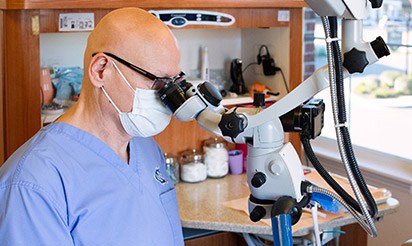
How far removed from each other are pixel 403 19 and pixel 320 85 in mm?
1981

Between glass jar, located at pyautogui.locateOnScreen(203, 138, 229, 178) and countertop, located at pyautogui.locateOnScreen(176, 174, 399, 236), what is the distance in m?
0.03

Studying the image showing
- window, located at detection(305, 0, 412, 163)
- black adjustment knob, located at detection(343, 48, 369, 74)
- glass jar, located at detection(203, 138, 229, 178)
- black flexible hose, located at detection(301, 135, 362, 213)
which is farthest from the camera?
window, located at detection(305, 0, 412, 163)

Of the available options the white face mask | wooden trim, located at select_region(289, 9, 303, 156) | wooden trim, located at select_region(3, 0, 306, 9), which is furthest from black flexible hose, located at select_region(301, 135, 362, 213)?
wooden trim, located at select_region(289, 9, 303, 156)

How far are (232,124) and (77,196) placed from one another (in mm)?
386

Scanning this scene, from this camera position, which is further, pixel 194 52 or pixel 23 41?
pixel 194 52

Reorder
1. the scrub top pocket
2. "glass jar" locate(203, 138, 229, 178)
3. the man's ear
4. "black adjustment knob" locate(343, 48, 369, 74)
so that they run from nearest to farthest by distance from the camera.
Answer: "black adjustment knob" locate(343, 48, 369, 74)
the man's ear
the scrub top pocket
"glass jar" locate(203, 138, 229, 178)

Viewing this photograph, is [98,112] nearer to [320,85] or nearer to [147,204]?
[147,204]

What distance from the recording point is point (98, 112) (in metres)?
1.52

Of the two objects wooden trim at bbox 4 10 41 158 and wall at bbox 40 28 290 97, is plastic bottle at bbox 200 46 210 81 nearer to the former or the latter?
wall at bbox 40 28 290 97

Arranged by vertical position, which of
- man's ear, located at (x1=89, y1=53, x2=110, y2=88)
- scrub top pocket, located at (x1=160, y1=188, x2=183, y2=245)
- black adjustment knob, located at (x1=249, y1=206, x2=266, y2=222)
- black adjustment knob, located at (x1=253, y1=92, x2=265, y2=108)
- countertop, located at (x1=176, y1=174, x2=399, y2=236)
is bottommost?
countertop, located at (x1=176, y1=174, x2=399, y2=236)

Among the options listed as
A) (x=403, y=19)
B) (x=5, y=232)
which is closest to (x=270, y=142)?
(x=5, y=232)

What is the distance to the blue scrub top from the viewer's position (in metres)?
1.31

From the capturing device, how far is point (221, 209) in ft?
7.75

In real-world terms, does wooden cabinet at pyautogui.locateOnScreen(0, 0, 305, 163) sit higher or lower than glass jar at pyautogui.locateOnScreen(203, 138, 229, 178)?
higher
